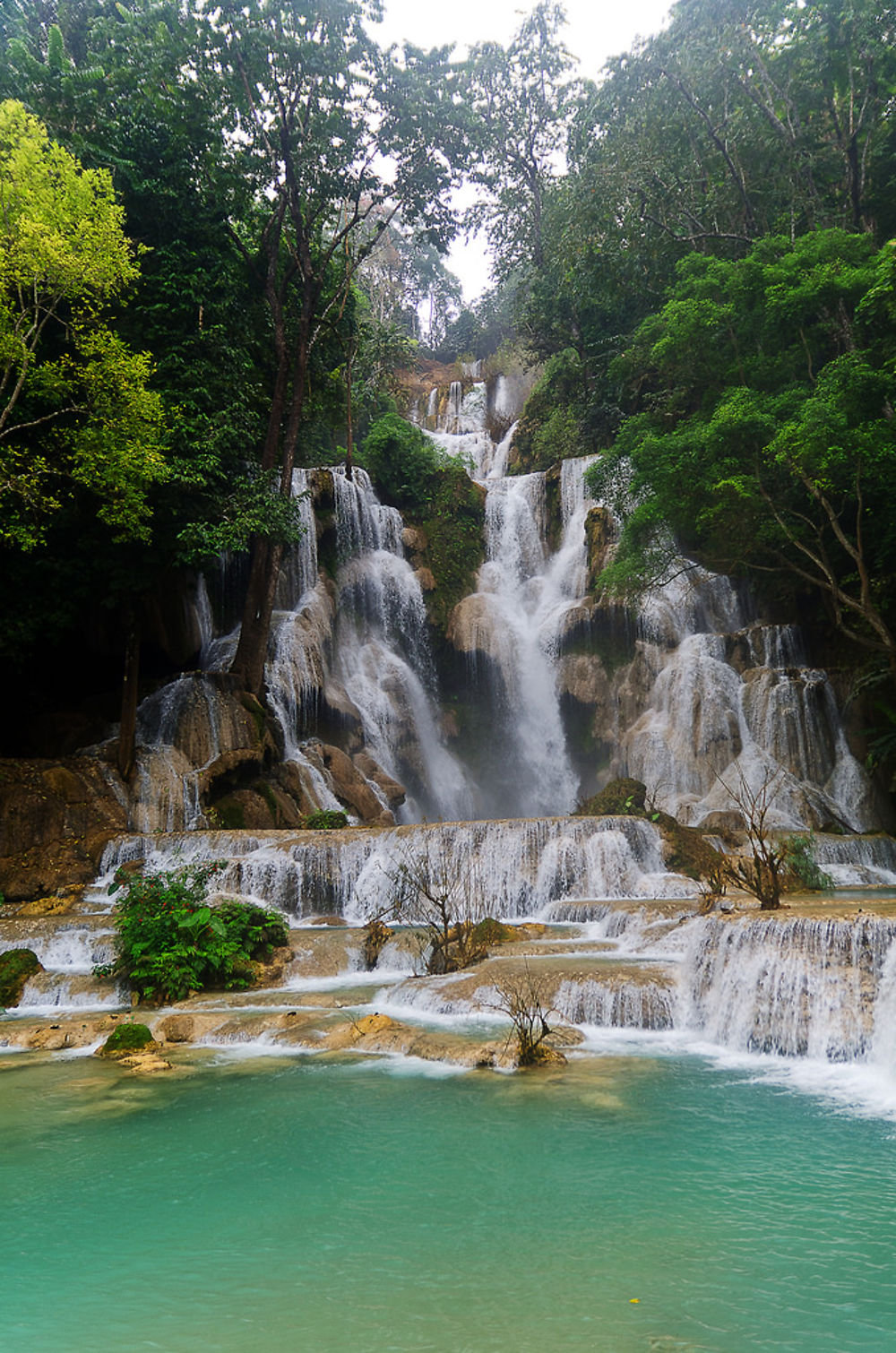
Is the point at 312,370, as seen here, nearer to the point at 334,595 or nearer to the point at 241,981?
the point at 334,595

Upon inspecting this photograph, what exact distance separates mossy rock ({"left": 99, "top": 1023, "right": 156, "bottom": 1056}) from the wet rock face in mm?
6827

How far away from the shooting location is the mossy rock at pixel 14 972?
10.3 meters

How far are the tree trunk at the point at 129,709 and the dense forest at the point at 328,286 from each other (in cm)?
12

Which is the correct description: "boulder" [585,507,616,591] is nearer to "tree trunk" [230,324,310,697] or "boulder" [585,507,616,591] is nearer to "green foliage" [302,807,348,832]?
"tree trunk" [230,324,310,697]

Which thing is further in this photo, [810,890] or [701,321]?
[701,321]

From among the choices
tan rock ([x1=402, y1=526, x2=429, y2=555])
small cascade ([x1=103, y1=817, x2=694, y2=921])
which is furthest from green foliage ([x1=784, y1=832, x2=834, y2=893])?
tan rock ([x1=402, y1=526, x2=429, y2=555])

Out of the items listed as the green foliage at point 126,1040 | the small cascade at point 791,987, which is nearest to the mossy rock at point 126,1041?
the green foliage at point 126,1040

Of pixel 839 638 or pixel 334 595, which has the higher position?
pixel 334 595

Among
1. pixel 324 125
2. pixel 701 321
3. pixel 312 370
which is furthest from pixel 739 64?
pixel 312 370

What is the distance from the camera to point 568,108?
30.5 metres

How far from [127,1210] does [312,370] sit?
71.9 ft

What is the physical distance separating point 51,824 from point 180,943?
5.89 meters

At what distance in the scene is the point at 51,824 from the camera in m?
15.0

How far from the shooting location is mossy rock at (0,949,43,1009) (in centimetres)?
1028
